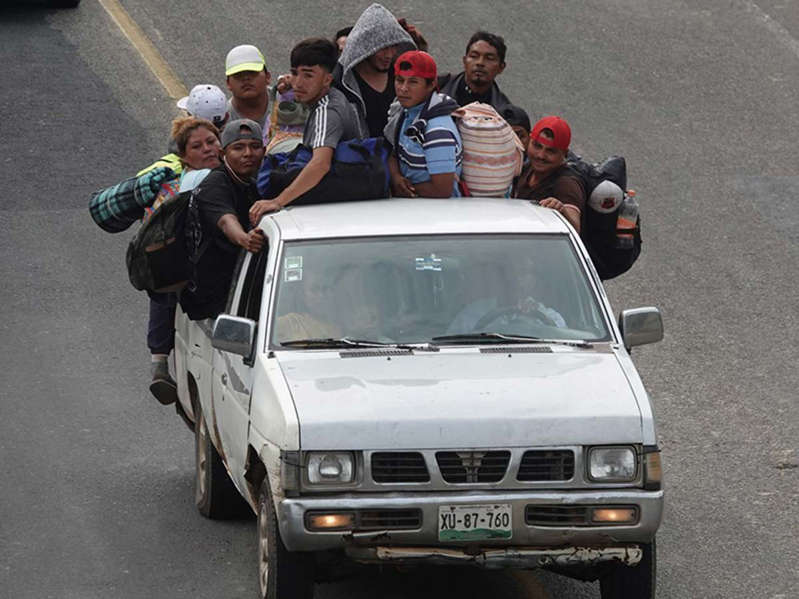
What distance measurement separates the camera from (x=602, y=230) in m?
9.43

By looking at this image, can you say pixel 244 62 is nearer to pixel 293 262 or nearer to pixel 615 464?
pixel 293 262

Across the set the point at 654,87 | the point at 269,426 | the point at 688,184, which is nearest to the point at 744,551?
the point at 269,426

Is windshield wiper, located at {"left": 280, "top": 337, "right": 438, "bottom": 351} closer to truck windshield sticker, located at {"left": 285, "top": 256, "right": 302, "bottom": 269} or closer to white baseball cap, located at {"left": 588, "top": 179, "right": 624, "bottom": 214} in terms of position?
truck windshield sticker, located at {"left": 285, "top": 256, "right": 302, "bottom": 269}

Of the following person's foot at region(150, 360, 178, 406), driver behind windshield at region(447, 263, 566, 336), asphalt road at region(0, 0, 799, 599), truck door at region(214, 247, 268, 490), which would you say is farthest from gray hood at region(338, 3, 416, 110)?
asphalt road at region(0, 0, 799, 599)

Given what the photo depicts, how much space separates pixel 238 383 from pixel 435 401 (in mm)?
1369

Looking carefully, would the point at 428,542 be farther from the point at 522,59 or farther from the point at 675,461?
the point at 522,59

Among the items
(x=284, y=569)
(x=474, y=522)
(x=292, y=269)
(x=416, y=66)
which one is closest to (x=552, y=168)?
(x=416, y=66)

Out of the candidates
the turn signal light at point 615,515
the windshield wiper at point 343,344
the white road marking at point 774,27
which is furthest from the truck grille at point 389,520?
the white road marking at point 774,27

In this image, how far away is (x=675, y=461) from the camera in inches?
422

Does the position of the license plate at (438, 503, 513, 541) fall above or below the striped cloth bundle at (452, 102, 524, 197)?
below

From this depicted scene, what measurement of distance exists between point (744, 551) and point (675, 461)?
5.59ft

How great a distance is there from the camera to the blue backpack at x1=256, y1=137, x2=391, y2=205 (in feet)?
29.5

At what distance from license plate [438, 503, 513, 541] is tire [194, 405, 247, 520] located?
2492 millimetres

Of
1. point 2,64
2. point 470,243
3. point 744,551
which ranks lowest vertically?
point 2,64
